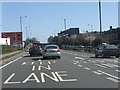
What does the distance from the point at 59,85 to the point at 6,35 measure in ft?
380

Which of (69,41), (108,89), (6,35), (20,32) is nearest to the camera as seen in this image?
(108,89)

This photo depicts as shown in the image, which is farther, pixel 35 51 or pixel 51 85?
pixel 35 51

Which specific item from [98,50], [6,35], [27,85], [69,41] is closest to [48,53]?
[98,50]

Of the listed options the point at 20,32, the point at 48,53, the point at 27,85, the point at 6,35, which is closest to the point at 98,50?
the point at 48,53

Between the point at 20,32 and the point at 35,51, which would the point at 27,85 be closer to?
the point at 35,51

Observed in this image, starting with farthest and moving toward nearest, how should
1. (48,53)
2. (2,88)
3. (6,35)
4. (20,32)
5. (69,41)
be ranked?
(69,41)
(6,35)
(20,32)
(48,53)
(2,88)

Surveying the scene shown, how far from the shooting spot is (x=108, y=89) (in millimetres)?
12516

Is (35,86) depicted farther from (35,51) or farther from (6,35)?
(6,35)

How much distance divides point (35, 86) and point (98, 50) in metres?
27.8

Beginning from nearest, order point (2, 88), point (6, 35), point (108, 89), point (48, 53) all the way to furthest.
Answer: point (108, 89)
point (2, 88)
point (48, 53)
point (6, 35)

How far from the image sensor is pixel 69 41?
168875 mm

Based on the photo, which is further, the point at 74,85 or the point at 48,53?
the point at 48,53

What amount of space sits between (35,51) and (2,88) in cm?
3652

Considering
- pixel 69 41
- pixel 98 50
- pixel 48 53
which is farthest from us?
pixel 69 41
